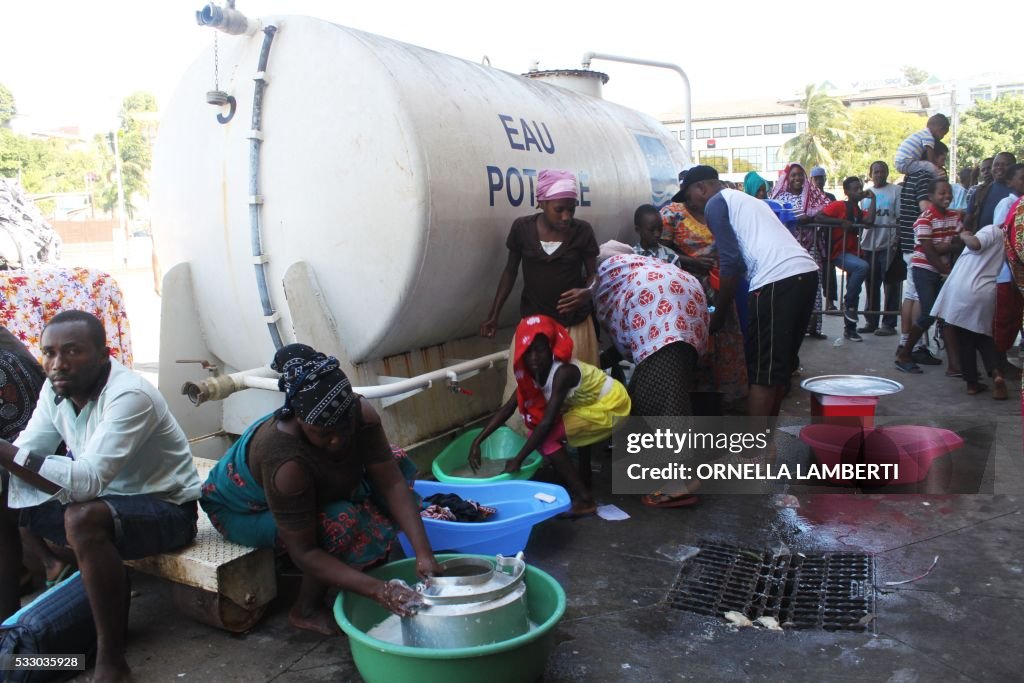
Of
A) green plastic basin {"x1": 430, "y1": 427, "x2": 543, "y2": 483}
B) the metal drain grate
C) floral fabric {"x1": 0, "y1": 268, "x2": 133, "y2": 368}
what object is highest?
floral fabric {"x1": 0, "y1": 268, "x2": 133, "y2": 368}

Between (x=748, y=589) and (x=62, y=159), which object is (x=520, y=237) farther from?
(x=62, y=159)

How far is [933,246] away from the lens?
6.93 meters

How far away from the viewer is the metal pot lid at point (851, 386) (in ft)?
15.2

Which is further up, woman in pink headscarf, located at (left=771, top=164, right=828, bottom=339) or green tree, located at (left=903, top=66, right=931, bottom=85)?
green tree, located at (left=903, top=66, right=931, bottom=85)

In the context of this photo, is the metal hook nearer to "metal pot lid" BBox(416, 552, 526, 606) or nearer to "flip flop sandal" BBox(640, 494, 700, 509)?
"metal pot lid" BBox(416, 552, 526, 606)

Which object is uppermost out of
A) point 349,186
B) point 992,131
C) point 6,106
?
point 6,106

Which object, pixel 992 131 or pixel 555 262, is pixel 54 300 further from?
pixel 992 131

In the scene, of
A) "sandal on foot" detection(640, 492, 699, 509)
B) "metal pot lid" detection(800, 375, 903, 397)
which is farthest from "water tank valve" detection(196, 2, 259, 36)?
"metal pot lid" detection(800, 375, 903, 397)

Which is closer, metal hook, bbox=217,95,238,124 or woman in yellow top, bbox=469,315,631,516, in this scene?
woman in yellow top, bbox=469,315,631,516

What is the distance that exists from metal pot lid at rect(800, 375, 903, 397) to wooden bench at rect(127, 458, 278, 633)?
123 inches

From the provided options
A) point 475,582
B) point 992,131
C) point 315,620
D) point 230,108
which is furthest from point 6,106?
point 475,582

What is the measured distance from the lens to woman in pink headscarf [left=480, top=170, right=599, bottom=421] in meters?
4.62

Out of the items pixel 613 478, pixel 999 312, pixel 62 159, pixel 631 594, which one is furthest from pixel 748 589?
pixel 62 159

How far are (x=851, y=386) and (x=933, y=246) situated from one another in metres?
2.86
